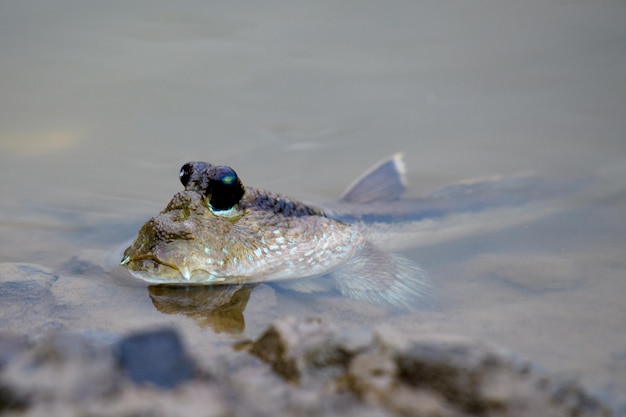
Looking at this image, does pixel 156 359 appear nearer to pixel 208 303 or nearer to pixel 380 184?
pixel 208 303

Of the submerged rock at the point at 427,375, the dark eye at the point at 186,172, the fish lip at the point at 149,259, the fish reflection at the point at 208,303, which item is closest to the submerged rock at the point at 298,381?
the submerged rock at the point at 427,375

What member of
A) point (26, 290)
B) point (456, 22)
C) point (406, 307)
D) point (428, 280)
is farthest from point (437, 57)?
point (26, 290)

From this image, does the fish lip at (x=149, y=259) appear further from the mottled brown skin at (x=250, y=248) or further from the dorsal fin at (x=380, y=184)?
the dorsal fin at (x=380, y=184)

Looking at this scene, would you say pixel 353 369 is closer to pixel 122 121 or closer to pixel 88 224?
pixel 88 224

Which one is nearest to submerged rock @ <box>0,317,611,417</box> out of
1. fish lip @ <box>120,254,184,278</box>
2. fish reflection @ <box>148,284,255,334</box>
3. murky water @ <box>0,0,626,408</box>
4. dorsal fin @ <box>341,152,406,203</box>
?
murky water @ <box>0,0,626,408</box>

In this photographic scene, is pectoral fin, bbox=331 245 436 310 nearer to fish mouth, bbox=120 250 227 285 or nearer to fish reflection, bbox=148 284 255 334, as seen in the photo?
fish reflection, bbox=148 284 255 334

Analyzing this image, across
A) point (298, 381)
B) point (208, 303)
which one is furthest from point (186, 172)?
point (298, 381)

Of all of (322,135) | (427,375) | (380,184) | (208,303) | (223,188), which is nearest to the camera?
(427,375)
